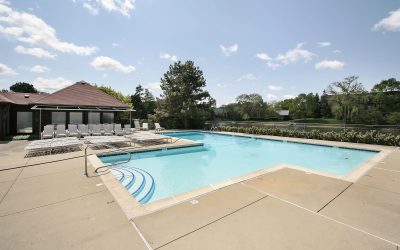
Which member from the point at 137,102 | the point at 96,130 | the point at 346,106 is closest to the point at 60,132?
the point at 96,130

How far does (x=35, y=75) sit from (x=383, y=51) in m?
31.2

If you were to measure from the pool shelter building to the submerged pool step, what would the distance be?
9703 millimetres

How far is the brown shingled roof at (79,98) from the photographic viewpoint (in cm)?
1435

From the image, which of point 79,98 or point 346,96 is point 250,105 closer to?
point 346,96

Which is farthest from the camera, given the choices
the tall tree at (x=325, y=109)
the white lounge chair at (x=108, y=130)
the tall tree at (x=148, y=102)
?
the tall tree at (x=325, y=109)

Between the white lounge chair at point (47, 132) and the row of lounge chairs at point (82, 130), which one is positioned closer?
the white lounge chair at point (47, 132)

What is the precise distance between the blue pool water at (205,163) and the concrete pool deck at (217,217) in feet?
5.59

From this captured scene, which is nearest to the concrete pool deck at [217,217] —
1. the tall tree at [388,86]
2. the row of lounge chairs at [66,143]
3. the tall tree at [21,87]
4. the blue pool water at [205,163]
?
the blue pool water at [205,163]

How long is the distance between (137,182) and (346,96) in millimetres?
42878

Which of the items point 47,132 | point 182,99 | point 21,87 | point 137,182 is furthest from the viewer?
point 21,87

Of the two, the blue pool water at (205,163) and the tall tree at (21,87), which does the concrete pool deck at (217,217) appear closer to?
the blue pool water at (205,163)

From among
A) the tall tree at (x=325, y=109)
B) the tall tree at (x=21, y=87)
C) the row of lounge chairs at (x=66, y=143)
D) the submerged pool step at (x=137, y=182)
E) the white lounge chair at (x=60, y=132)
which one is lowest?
the submerged pool step at (x=137, y=182)

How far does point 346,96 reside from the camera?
36.8 metres

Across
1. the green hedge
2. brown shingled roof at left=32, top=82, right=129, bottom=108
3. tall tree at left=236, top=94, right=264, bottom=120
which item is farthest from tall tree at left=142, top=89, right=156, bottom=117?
the green hedge
